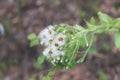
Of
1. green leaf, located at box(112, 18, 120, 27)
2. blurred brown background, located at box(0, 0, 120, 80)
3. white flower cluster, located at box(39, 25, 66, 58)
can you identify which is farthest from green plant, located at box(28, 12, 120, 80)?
blurred brown background, located at box(0, 0, 120, 80)

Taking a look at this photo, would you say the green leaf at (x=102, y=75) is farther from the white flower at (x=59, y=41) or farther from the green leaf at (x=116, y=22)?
the white flower at (x=59, y=41)

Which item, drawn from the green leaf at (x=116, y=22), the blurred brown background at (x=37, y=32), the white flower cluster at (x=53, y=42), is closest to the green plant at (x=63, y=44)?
the white flower cluster at (x=53, y=42)

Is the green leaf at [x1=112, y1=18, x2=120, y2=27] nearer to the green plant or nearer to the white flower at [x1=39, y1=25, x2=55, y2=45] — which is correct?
the green plant

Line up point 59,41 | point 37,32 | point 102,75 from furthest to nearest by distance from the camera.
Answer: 1. point 37,32
2. point 102,75
3. point 59,41

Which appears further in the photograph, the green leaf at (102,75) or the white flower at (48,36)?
the green leaf at (102,75)

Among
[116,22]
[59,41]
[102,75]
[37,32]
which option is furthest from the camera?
[37,32]

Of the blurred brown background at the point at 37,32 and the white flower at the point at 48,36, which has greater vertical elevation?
the white flower at the point at 48,36

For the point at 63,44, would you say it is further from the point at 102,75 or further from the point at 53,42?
the point at 102,75

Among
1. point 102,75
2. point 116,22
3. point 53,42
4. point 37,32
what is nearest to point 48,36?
point 53,42
